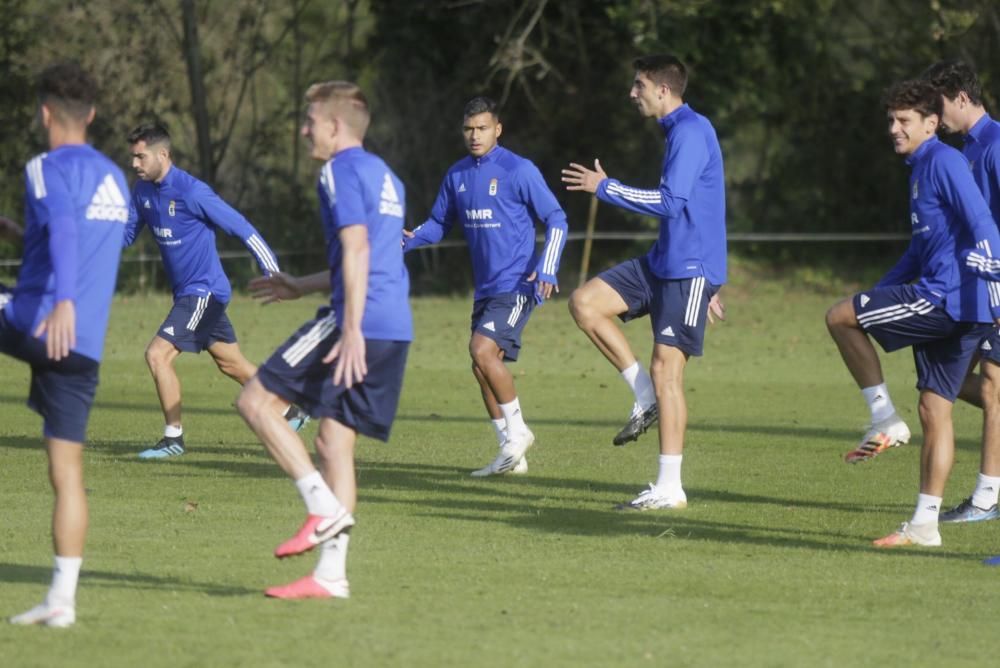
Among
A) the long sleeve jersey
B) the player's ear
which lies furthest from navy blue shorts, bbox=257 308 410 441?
the long sleeve jersey

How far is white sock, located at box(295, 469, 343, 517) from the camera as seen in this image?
250 inches

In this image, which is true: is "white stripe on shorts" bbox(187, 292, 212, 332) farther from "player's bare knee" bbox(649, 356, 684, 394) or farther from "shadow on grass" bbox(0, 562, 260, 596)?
"shadow on grass" bbox(0, 562, 260, 596)

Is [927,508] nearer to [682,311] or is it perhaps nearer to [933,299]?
[933,299]

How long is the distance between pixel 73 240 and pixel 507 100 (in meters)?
28.4

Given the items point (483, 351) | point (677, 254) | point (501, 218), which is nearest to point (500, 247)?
point (501, 218)

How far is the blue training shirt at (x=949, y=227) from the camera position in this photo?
25.5 feet

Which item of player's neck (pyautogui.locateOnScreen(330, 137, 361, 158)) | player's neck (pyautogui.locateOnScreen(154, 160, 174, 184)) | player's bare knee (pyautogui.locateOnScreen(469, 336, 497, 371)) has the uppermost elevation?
player's neck (pyautogui.locateOnScreen(330, 137, 361, 158))

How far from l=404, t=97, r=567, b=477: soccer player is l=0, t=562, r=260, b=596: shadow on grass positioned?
3820 mm

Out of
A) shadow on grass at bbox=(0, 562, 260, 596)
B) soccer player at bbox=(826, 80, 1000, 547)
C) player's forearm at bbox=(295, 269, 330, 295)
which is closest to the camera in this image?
shadow on grass at bbox=(0, 562, 260, 596)

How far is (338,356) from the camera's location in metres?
6.45

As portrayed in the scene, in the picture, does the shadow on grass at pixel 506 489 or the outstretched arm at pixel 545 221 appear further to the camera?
the outstretched arm at pixel 545 221

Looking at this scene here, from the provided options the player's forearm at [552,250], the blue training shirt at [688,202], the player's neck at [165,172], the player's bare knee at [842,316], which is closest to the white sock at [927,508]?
the player's bare knee at [842,316]

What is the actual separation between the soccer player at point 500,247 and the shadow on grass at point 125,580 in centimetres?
382

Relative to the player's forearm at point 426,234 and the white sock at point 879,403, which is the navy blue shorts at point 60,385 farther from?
the player's forearm at point 426,234
